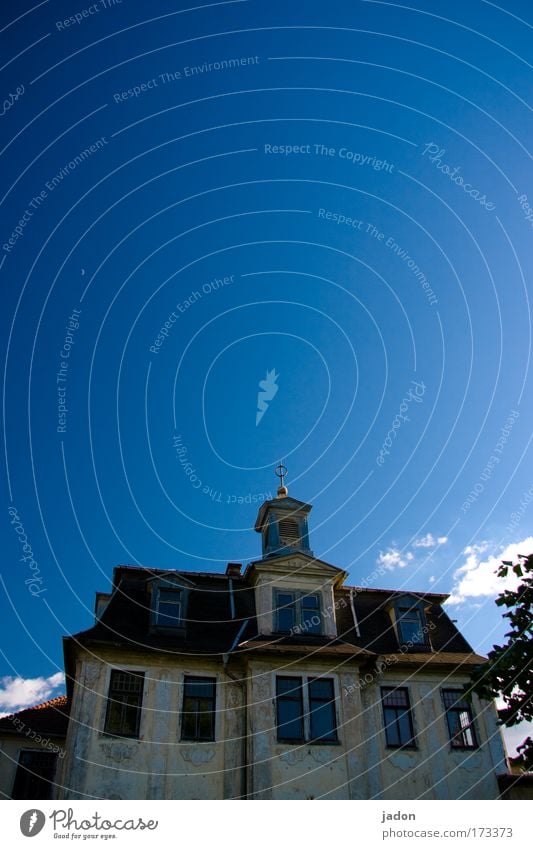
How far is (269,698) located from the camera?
21328 millimetres

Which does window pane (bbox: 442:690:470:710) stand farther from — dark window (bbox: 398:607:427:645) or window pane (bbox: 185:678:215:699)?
window pane (bbox: 185:678:215:699)

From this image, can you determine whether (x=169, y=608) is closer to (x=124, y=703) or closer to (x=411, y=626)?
(x=124, y=703)

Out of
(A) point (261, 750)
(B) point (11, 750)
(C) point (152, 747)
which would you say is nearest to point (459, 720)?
(A) point (261, 750)

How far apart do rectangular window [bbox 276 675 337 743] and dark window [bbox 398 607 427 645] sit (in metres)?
4.19

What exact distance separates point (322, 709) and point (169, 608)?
6.70 m

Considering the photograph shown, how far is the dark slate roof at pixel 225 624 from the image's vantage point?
22.1m

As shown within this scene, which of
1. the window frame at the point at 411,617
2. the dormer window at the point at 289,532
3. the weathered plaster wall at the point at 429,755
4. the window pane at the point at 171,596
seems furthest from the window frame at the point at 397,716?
the window pane at the point at 171,596

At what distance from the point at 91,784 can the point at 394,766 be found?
10073 mm

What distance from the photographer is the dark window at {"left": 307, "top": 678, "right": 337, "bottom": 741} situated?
835 inches

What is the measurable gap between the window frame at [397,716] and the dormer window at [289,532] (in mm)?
6826
